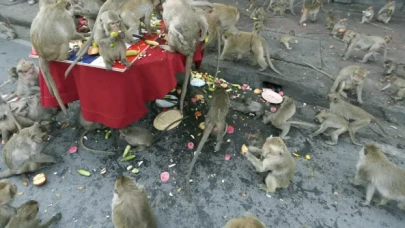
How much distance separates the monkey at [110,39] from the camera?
3.44 meters

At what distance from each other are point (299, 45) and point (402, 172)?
13.7 ft

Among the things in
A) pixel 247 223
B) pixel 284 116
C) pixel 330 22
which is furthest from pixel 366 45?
pixel 247 223

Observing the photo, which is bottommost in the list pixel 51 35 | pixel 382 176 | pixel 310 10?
pixel 382 176

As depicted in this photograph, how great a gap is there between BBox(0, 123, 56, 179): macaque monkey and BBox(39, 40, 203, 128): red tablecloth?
47 cm

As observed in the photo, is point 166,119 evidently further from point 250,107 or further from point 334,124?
point 334,124

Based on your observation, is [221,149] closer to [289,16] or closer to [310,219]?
[310,219]

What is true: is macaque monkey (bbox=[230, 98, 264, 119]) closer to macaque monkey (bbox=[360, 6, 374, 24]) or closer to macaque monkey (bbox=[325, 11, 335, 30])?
macaque monkey (bbox=[325, 11, 335, 30])

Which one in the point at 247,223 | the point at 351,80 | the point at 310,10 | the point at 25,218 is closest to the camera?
the point at 247,223

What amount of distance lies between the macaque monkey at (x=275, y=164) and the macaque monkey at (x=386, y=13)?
6.81 m

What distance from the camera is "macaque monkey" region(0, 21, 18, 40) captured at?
750 cm

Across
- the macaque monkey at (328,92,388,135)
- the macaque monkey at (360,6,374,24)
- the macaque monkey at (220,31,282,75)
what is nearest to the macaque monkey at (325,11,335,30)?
the macaque monkey at (360,6,374,24)

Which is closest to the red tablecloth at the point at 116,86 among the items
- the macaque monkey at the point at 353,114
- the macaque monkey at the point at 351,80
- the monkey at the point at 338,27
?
the macaque monkey at the point at 353,114

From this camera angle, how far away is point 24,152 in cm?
401

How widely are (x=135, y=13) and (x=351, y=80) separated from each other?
3883 mm
